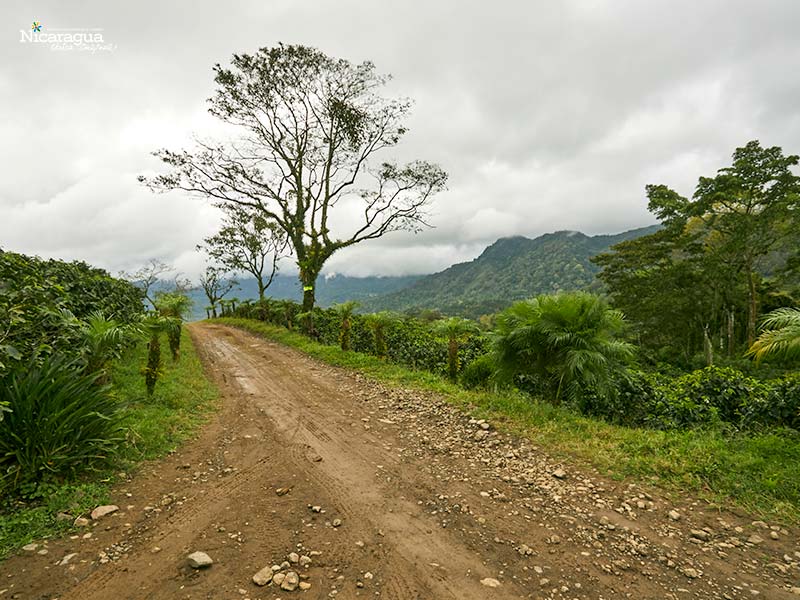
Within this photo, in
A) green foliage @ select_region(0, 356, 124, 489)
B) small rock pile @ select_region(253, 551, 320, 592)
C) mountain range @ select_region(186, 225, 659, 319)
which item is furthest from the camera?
mountain range @ select_region(186, 225, 659, 319)

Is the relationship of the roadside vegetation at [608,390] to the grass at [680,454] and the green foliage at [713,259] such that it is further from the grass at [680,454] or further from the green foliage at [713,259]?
the green foliage at [713,259]

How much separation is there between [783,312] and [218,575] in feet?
22.1

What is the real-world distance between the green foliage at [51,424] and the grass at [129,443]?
20cm

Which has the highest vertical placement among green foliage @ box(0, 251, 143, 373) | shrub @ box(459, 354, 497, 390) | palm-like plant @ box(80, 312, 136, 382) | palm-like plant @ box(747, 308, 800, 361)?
green foliage @ box(0, 251, 143, 373)

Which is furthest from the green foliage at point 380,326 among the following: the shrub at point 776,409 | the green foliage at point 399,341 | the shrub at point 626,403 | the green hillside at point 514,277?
the green hillside at point 514,277

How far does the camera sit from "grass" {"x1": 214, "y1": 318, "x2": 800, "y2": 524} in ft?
12.3

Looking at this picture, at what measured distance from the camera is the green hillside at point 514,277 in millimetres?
105125

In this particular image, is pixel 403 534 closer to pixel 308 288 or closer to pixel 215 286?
A: pixel 308 288

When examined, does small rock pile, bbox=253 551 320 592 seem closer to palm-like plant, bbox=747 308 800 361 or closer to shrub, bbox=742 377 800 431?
palm-like plant, bbox=747 308 800 361

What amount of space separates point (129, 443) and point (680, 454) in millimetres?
6724

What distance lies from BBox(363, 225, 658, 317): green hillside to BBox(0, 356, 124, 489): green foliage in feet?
271

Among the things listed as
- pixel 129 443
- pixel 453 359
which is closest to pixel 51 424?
pixel 129 443

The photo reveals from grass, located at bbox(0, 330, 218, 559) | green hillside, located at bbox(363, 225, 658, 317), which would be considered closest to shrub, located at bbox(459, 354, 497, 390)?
grass, located at bbox(0, 330, 218, 559)

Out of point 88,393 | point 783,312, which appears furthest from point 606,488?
point 88,393
